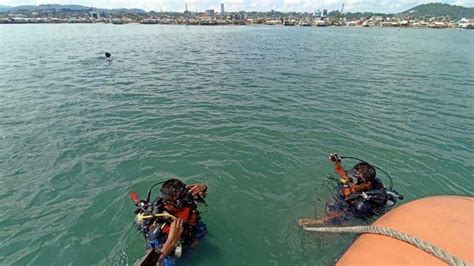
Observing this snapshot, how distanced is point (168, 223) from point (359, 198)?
4242 millimetres

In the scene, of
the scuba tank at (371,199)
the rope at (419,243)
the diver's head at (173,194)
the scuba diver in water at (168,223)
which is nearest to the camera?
the rope at (419,243)

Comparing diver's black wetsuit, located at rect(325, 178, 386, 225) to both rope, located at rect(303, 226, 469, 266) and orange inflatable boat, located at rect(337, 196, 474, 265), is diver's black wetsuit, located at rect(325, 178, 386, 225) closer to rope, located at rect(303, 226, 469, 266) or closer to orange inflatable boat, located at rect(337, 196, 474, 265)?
orange inflatable boat, located at rect(337, 196, 474, 265)

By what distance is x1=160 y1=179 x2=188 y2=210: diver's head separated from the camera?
16.8 ft

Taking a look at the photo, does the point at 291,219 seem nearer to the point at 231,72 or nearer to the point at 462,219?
the point at 462,219

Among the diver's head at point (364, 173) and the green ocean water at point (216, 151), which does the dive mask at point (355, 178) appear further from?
the green ocean water at point (216, 151)

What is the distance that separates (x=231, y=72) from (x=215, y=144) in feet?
44.9

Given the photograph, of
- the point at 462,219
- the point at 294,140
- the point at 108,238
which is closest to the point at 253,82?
the point at 294,140

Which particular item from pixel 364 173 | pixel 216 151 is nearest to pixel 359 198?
pixel 364 173

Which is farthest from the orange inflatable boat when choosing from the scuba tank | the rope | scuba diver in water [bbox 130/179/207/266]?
scuba diver in water [bbox 130/179/207/266]

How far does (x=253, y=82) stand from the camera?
19.7m

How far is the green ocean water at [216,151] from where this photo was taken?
623cm

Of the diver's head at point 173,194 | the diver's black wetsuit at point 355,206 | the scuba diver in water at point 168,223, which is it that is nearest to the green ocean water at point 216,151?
the diver's black wetsuit at point 355,206

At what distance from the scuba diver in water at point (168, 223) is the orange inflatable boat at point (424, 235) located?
281 centimetres

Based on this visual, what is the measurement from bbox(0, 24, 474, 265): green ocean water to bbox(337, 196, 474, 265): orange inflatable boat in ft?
7.71
